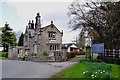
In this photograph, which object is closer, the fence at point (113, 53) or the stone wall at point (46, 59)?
the fence at point (113, 53)

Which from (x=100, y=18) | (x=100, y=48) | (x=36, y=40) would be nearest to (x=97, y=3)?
(x=100, y=18)

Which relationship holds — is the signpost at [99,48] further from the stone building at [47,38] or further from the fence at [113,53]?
the stone building at [47,38]

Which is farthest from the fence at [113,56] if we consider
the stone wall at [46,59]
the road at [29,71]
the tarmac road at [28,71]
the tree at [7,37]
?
the tree at [7,37]

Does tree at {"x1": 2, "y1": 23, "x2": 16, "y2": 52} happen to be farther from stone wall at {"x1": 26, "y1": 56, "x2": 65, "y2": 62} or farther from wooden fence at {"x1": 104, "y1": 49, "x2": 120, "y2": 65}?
wooden fence at {"x1": 104, "y1": 49, "x2": 120, "y2": 65}

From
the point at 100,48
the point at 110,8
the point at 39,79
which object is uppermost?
the point at 110,8

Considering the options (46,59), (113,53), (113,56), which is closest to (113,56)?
(113,56)

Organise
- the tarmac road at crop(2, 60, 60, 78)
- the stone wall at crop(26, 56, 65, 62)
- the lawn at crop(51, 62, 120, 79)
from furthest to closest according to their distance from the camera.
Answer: the stone wall at crop(26, 56, 65, 62), the tarmac road at crop(2, 60, 60, 78), the lawn at crop(51, 62, 120, 79)

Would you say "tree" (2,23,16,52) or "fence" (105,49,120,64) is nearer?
"fence" (105,49,120,64)

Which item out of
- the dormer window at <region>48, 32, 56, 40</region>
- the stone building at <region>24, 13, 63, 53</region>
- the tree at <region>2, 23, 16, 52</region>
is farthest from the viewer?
the tree at <region>2, 23, 16, 52</region>

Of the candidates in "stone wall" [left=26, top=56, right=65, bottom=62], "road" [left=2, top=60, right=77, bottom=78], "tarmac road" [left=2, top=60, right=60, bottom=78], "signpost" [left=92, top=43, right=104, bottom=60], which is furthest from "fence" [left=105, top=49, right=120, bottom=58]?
"stone wall" [left=26, top=56, right=65, bottom=62]

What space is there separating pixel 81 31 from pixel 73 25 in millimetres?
1802

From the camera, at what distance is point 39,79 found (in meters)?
15.9

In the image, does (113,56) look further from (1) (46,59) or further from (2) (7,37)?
(2) (7,37)

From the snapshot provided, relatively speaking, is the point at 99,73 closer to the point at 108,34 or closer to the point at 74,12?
the point at 108,34
